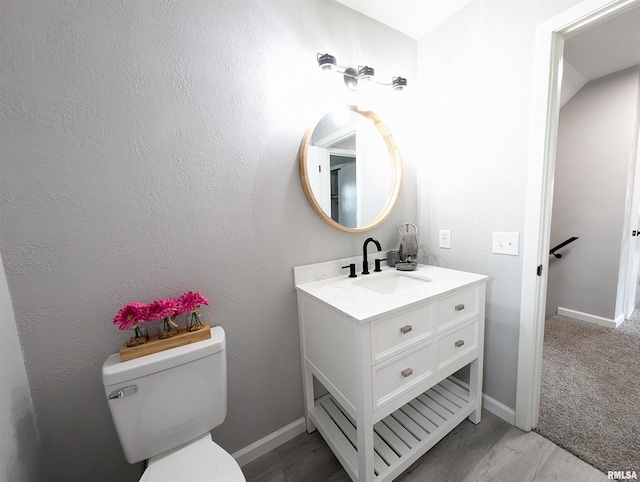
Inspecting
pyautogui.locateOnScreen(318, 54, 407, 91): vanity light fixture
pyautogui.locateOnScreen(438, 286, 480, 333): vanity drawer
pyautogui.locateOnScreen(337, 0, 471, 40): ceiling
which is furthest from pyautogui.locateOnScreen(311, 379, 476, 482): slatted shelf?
pyautogui.locateOnScreen(337, 0, 471, 40): ceiling

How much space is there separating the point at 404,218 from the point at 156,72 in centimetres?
149

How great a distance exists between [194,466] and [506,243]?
5.43 ft

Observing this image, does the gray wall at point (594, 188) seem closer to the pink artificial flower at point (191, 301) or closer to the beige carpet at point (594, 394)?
the beige carpet at point (594, 394)

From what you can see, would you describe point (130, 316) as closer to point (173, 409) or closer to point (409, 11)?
point (173, 409)

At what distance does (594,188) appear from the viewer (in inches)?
90.4

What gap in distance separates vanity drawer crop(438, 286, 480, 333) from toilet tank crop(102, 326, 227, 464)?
946mm

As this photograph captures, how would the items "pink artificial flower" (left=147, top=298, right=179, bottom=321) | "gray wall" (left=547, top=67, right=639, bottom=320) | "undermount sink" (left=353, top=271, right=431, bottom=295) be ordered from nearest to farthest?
"pink artificial flower" (left=147, top=298, right=179, bottom=321) < "undermount sink" (left=353, top=271, right=431, bottom=295) < "gray wall" (left=547, top=67, right=639, bottom=320)

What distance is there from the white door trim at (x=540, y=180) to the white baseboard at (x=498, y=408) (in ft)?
0.10

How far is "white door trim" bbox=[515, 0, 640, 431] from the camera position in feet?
3.44

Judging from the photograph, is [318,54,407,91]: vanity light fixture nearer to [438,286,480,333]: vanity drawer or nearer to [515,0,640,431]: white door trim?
[515,0,640,431]: white door trim

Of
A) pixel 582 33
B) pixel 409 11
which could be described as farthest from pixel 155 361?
pixel 582 33

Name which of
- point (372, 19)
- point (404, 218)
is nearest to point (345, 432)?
point (404, 218)

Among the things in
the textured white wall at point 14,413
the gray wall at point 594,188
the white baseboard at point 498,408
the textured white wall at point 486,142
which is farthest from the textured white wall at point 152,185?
the gray wall at point 594,188

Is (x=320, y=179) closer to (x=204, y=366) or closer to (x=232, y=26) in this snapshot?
(x=232, y=26)
